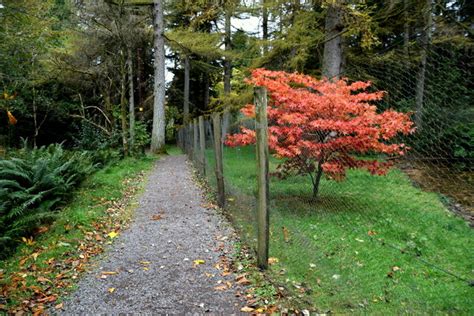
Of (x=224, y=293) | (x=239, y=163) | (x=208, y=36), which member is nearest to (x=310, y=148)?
(x=224, y=293)

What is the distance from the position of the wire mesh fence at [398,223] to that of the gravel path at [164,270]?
21.4 inches

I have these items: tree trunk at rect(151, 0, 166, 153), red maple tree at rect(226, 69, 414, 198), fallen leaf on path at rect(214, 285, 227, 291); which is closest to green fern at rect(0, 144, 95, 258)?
fallen leaf on path at rect(214, 285, 227, 291)

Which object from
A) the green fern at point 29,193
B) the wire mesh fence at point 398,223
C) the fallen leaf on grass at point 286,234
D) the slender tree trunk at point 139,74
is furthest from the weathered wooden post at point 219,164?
the slender tree trunk at point 139,74

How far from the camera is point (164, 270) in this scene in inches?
157

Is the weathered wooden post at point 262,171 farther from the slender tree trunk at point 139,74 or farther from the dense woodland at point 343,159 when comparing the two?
the slender tree trunk at point 139,74

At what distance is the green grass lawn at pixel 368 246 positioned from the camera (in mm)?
3572

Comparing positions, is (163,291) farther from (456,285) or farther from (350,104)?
(350,104)

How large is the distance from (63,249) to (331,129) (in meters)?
4.13

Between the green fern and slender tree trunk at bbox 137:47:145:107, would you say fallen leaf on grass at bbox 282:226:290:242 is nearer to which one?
the green fern

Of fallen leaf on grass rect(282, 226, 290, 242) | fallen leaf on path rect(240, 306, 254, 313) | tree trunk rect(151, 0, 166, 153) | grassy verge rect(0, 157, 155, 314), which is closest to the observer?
fallen leaf on path rect(240, 306, 254, 313)

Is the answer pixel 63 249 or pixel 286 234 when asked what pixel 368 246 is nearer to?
pixel 286 234

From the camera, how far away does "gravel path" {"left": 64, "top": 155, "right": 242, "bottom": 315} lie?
10.7 feet

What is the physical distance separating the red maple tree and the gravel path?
5.77 ft

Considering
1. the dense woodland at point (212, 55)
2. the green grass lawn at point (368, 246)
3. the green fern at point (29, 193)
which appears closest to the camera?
the green grass lawn at point (368, 246)
